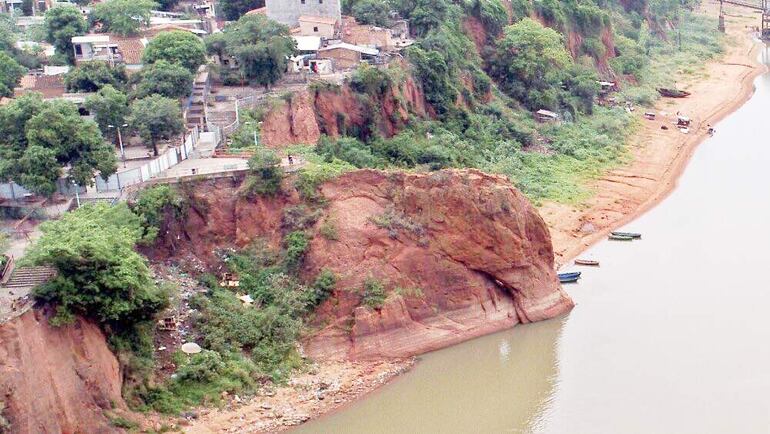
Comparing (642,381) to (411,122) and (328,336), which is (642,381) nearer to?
(328,336)

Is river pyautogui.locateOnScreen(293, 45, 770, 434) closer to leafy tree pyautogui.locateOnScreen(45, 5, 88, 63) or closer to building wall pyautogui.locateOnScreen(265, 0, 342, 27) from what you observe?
building wall pyautogui.locateOnScreen(265, 0, 342, 27)

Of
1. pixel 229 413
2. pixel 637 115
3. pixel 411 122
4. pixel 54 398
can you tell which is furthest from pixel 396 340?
pixel 637 115

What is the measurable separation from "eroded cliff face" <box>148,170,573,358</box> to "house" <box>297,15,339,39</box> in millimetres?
17937

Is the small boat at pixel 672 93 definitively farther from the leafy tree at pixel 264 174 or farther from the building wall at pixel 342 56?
the leafy tree at pixel 264 174

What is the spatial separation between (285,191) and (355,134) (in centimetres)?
964

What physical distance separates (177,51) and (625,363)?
21.4 m

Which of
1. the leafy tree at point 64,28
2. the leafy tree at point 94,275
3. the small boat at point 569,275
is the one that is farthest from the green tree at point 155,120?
the small boat at point 569,275

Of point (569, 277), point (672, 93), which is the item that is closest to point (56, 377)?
point (569, 277)

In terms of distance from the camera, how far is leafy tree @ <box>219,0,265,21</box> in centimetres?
5666

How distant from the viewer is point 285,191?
31938 mm

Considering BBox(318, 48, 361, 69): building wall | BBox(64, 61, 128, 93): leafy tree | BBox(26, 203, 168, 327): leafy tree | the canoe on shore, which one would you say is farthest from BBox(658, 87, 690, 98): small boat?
BBox(26, 203, 168, 327): leafy tree

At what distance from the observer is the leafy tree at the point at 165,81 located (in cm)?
3781

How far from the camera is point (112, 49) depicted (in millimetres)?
43625

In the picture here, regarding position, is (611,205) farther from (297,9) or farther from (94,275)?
(94,275)
